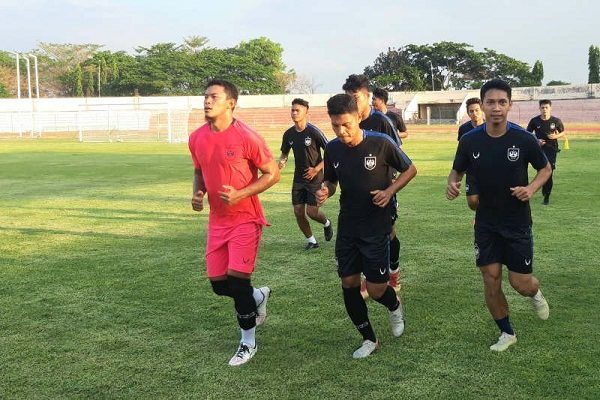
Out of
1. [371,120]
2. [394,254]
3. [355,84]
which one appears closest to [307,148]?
[371,120]

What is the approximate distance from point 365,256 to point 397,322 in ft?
2.62

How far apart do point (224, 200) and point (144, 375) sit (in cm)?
139

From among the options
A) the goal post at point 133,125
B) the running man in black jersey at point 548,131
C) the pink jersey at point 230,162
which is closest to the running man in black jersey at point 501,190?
the pink jersey at point 230,162

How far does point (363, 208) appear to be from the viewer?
184 inches

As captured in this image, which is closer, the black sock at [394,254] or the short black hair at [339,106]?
the short black hair at [339,106]

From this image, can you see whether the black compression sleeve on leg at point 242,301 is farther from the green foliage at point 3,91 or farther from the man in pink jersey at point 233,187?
the green foliage at point 3,91

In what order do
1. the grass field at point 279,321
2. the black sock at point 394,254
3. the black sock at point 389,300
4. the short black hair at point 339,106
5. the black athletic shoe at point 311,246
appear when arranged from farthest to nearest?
the black athletic shoe at point 311,246 → the black sock at point 394,254 → the black sock at point 389,300 → the short black hair at point 339,106 → the grass field at point 279,321

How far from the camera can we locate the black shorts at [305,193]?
27.8 feet

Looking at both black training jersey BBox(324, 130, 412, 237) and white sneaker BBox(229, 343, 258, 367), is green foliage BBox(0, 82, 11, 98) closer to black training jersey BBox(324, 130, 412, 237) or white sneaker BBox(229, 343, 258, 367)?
white sneaker BBox(229, 343, 258, 367)

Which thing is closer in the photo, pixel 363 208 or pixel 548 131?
pixel 363 208

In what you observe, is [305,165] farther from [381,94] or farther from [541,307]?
[541,307]

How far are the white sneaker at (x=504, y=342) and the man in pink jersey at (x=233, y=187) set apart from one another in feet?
6.17

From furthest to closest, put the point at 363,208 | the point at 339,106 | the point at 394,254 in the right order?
the point at 394,254, the point at 363,208, the point at 339,106

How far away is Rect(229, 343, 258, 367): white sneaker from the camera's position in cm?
461
